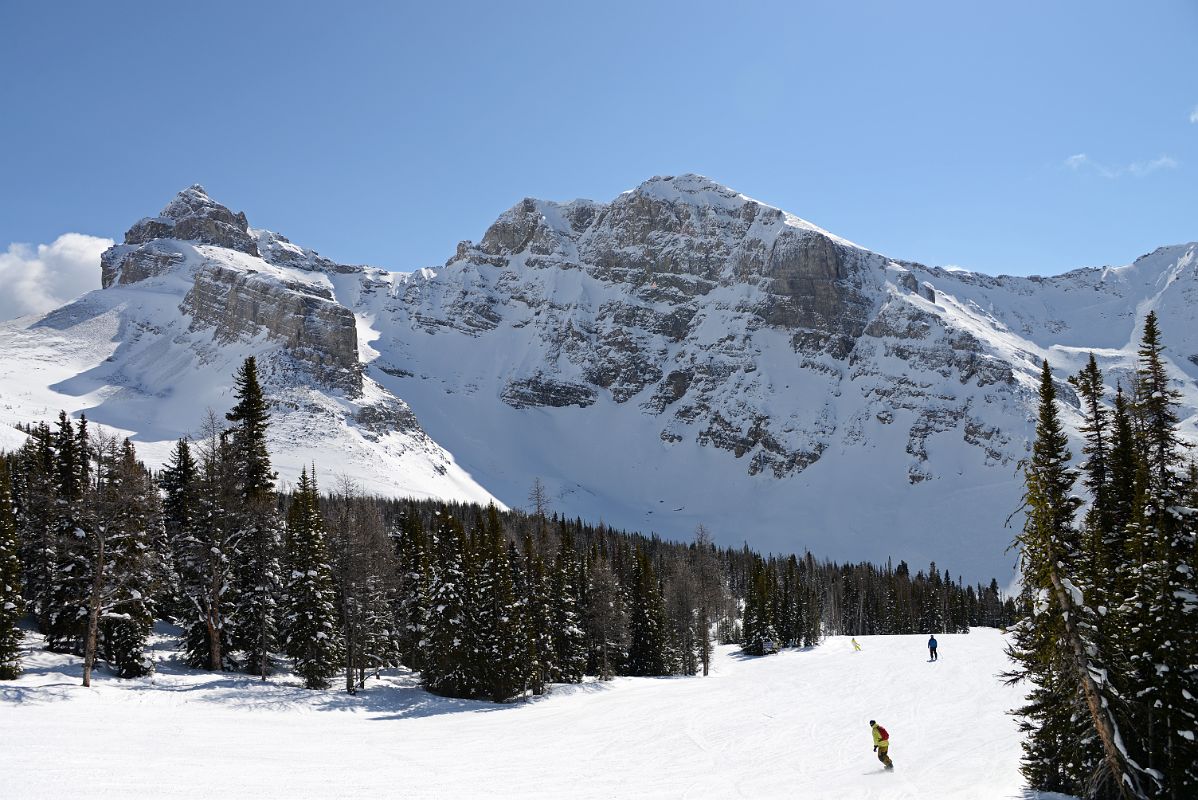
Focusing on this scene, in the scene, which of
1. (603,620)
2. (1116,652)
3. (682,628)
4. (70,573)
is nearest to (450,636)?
(603,620)

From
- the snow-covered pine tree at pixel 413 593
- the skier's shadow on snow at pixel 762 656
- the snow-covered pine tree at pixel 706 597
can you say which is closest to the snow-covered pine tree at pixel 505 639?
the snow-covered pine tree at pixel 413 593

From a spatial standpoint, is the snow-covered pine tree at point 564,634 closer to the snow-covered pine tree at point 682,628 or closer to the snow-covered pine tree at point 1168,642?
the snow-covered pine tree at point 682,628

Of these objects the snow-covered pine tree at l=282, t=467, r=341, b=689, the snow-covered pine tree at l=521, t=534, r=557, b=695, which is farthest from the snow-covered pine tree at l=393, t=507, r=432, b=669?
the snow-covered pine tree at l=282, t=467, r=341, b=689

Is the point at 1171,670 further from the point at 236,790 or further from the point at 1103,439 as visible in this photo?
the point at 236,790

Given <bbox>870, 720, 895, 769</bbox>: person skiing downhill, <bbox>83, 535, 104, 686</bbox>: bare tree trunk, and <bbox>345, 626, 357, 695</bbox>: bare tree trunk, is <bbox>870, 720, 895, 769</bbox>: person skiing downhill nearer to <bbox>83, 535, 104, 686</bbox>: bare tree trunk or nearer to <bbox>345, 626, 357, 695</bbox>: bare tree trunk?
<bbox>345, 626, 357, 695</bbox>: bare tree trunk

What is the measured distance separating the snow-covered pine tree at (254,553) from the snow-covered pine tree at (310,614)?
92 centimetres

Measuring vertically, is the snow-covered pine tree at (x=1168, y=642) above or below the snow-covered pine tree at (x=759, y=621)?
above

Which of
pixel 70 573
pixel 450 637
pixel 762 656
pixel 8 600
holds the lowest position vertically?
pixel 762 656

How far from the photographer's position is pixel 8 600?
2938 centimetres

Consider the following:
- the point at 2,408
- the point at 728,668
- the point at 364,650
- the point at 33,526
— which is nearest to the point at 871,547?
the point at 728,668

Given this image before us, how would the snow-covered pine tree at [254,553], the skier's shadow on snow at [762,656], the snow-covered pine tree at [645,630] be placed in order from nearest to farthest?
the snow-covered pine tree at [254,553] → the snow-covered pine tree at [645,630] → the skier's shadow on snow at [762,656]

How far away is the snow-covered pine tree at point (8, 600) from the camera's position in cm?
2908

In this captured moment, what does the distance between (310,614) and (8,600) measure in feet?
46.1

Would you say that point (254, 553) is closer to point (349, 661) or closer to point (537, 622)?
point (349, 661)
